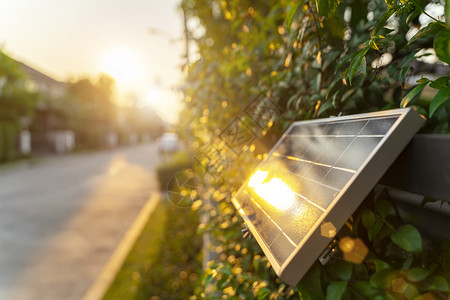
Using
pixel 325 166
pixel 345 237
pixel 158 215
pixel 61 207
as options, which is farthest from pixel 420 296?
pixel 61 207

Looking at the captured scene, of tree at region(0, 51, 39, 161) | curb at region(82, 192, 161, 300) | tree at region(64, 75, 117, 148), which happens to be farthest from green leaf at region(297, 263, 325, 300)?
tree at region(64, 75, 117, 148)

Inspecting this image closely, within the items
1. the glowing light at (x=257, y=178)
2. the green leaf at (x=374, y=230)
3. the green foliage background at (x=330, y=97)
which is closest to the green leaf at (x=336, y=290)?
the green foliage background at (x=330, y=97)

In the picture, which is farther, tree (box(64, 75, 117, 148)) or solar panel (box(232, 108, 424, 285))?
tree (box(64, 75, 117, 148))

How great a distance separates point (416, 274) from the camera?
Answer: 113 centimetres

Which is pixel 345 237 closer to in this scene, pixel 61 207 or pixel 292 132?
pixel 292 132

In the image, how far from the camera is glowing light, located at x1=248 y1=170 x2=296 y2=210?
4.44ft

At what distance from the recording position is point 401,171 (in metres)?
1.21

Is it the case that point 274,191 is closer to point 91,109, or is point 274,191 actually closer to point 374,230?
point 374,230

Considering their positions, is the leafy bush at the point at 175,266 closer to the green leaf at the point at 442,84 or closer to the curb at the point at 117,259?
the curb at the point at 117,259

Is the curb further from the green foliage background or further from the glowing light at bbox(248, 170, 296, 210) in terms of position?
the glowing light at bbox(248, 170, 296, 210)

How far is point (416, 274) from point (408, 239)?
Result: 4.6 inches

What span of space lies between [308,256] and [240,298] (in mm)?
1139

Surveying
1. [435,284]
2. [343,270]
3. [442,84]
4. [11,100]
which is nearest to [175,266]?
[343,270]

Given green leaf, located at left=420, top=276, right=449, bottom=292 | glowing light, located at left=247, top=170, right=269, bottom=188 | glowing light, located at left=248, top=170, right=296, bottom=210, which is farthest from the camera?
glowing light, located at left=247, top=170, right=269, bottom=188
